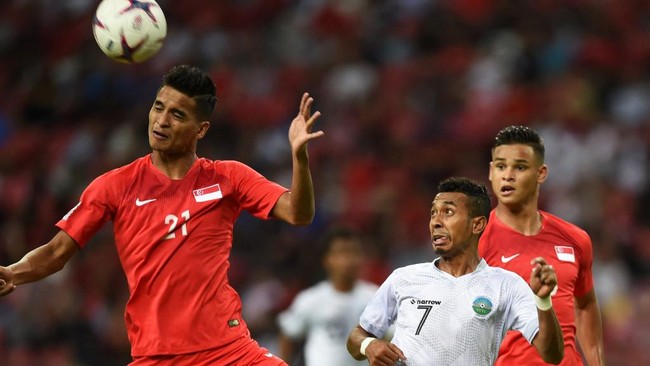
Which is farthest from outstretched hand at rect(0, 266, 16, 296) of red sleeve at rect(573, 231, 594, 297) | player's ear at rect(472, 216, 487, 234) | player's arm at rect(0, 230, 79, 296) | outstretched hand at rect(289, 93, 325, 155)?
red sleeve at rect(573, 231, 594, 297)

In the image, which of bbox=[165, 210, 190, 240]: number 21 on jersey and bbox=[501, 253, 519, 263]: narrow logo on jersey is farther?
bbox=[501, 253, 519, 263]: narrow logo on jersey

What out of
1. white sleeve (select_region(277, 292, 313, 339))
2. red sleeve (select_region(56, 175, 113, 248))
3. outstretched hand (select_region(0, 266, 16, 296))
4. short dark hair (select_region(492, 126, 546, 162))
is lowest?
white sleeve (select_region(277, 292, 313, 339))

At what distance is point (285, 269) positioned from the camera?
467 inches

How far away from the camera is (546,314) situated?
5.12m

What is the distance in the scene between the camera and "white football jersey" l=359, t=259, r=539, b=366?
5453mm

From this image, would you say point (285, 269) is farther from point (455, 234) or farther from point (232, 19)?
point (455, 234)

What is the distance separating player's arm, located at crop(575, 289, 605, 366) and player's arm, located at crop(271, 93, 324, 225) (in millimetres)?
2093

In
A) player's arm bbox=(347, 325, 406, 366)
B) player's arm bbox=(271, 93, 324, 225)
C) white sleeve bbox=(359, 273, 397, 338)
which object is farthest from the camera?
white sleeve bbox=(359, 273, 397, 338)

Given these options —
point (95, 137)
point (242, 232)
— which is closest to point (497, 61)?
point (242, 232)

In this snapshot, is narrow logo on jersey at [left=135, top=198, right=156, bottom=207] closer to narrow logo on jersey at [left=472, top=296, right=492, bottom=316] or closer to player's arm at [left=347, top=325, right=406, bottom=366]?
player's arm at [left=347, top=325, right=406, bottom=366]

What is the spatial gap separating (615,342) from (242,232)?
13.6 feet

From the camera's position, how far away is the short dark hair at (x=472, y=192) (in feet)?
18.9

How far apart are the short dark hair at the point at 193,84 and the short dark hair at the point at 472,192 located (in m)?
1.30

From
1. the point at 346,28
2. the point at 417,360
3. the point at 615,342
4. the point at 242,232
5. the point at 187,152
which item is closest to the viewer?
the point at 417,360
